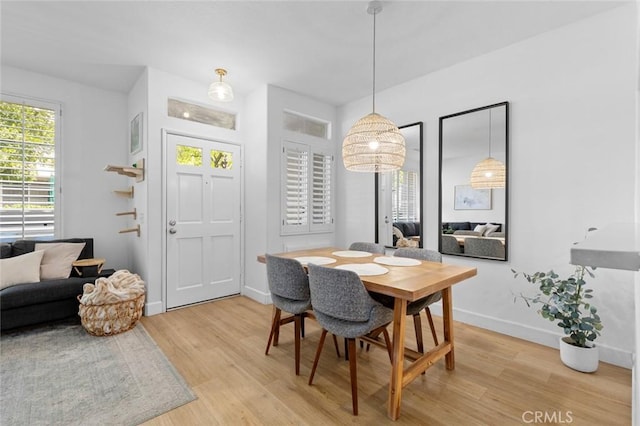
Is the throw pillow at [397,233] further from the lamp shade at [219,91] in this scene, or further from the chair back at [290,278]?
the lamp shade at [219,91]

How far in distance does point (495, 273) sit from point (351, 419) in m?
2.05


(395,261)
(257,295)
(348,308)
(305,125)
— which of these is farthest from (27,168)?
(395,261)

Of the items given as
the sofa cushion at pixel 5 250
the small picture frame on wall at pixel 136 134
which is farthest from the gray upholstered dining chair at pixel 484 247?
the sofa cushion at pixel 5 250

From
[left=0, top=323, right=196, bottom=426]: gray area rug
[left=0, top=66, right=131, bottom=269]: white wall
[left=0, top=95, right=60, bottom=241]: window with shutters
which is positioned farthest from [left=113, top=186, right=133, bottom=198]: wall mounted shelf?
[left=0, top=323, right=196, bottom=426]: gray area rug

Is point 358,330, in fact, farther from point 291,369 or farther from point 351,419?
point 291,369

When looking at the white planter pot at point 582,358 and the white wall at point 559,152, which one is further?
the white wall at point 559,152

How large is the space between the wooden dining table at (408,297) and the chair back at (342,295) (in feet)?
0.35

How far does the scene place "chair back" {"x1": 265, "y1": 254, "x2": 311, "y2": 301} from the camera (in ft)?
7.06

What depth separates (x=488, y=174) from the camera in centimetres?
302

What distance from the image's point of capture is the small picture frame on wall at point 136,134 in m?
3.59

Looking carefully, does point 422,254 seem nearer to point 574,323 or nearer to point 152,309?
point 574,323

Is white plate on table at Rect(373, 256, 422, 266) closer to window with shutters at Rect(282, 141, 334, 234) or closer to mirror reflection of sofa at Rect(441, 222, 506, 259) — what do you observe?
mirror reflection of sofa at Rect(441, 222, 506, 259)

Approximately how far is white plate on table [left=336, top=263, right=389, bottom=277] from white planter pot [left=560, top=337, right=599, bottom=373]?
1.53 meters

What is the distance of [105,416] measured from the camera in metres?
1.76
